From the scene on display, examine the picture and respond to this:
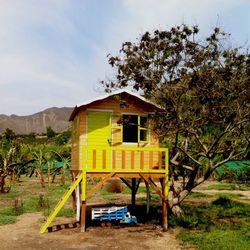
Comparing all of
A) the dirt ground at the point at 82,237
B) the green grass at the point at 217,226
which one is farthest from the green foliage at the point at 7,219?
the green grass at the point at 217,226

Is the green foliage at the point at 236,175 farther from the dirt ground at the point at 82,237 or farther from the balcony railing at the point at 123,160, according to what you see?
the dirt ground at the point at 82,237

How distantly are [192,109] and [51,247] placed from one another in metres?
8.13

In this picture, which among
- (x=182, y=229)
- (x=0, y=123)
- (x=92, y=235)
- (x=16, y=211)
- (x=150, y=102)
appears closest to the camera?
(x=92, y=235)

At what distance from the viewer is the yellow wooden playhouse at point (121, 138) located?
15445 millimetres

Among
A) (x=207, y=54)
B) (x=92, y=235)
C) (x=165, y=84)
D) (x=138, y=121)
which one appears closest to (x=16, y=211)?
(x=92, y=235)

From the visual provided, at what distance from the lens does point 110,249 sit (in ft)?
39.6

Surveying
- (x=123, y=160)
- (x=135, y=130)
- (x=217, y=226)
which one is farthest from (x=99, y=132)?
(x=217, y=226)

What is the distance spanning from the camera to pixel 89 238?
1351 cm

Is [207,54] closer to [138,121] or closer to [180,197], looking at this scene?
[138,121]

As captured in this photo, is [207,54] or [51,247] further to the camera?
[207,54]

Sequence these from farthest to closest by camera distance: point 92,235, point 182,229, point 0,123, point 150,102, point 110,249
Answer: point 0,123 → point 150,102 → point 182,229 → point 92,235 → point 110,249

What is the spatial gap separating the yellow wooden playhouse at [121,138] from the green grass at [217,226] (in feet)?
5.17

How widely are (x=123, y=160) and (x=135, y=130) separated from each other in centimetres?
241

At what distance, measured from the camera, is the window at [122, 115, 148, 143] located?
17086 millimetres
